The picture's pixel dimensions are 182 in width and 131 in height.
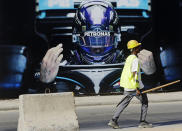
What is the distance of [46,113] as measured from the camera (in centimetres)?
974

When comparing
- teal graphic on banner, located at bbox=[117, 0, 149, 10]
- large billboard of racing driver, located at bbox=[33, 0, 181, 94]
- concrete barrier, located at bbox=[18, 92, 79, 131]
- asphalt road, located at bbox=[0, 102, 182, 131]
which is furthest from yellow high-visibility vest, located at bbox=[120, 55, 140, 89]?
teal graphic on banner, located at bbox=[117, 0, 149, 10]

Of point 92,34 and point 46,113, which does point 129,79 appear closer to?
point 46,113

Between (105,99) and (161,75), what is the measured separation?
3311 mm

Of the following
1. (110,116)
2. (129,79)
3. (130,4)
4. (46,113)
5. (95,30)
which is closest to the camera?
(46,113)

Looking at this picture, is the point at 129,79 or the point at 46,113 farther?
the point at 129,79

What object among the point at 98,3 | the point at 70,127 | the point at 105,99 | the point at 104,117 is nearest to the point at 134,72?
the point at 70,127

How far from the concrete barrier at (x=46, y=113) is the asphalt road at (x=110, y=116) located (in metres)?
1.25

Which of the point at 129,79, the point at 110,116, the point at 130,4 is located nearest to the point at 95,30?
the point at 130,4

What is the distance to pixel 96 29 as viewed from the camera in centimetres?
2067

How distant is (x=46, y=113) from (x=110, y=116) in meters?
4.26

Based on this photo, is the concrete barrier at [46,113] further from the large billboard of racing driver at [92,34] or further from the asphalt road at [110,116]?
the large billboard of racing driver at [92,34]

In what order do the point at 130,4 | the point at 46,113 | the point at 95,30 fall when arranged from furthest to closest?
the point at 130,4 < the point at 95,30 < the point at 46,113

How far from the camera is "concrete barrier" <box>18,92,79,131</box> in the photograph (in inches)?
377

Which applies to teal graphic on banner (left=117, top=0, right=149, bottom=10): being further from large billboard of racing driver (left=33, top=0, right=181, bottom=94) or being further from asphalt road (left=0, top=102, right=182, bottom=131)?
asphalt road (left=0, top=102, right=182, bottom=131)
